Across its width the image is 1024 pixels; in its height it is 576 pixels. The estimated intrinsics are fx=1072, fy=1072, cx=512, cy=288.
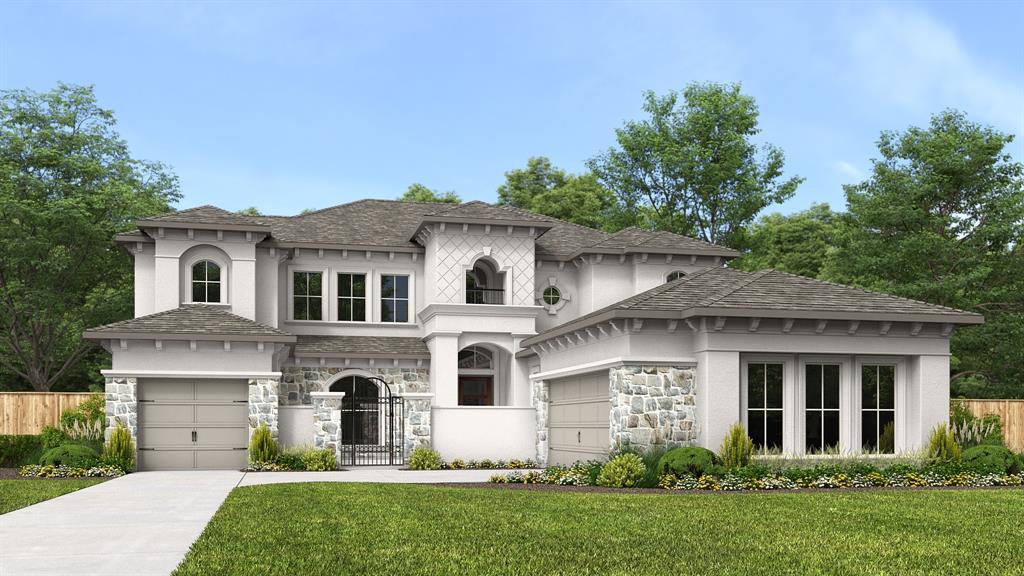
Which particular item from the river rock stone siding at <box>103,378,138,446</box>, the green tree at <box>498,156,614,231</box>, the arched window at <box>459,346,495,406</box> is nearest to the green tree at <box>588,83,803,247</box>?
the green tree at <box>498,156,614,231</box>

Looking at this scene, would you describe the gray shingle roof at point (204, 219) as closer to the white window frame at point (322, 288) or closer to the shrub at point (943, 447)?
the white window frame at point (322, 288)

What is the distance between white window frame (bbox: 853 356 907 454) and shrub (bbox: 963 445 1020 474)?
1.22 metres

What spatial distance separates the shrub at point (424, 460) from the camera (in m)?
25.6

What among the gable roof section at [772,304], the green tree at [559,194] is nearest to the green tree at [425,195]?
the green tree at [559,194]

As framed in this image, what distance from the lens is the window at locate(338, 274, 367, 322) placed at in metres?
31.2

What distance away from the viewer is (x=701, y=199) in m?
44.3

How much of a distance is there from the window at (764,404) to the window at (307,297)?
14609 millimetres

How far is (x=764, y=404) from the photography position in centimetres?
2036

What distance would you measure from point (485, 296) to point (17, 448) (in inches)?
515

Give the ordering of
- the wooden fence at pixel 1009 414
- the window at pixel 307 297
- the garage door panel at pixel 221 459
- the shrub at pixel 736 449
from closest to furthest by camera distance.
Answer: the shrub at pixel 736 449, the garage door panel at pixel 221 459, the wooden fence at pixel 1009 414, the window at pixel 307 297

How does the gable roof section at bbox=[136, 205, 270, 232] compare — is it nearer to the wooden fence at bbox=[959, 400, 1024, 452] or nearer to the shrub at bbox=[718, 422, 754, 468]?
the shrub at bbox=[718, 422, 754, 468]

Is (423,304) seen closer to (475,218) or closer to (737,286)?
(475,218)

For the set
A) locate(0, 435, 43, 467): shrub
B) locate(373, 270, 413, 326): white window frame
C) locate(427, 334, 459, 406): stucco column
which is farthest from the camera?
locate(373, 270, 413, 326): white window frame

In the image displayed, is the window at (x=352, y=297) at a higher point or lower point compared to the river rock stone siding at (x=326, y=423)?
higher
